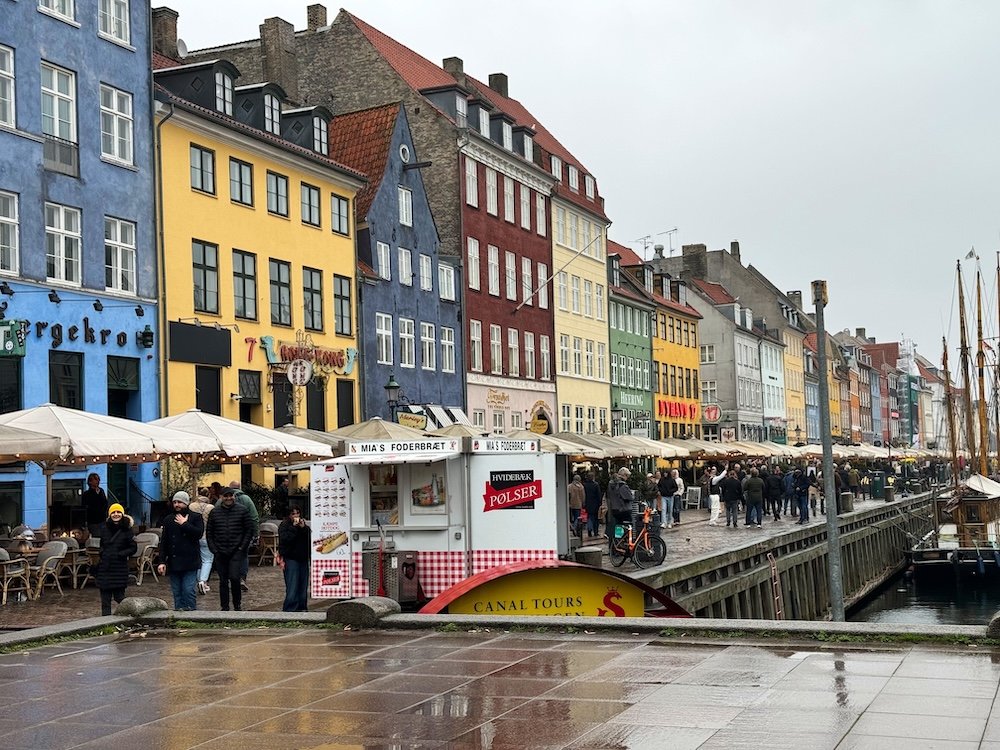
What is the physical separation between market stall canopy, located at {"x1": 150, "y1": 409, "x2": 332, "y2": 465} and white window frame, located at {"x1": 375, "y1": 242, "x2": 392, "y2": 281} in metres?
18.9

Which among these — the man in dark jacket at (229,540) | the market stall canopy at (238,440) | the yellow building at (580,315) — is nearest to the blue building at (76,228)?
the market stall canopy at (238,440)

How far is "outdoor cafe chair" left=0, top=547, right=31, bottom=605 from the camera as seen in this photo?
732 inches

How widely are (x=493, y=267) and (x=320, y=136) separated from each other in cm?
1322

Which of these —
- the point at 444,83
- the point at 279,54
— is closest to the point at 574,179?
the point at 444,83

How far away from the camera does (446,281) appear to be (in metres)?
46.8

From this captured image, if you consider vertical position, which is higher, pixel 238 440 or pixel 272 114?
pixel 272 114

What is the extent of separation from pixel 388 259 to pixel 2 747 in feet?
114

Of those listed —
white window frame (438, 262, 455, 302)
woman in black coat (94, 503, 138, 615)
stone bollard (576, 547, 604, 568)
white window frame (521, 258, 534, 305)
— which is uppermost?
white window frame (521, 258, 534, 305)

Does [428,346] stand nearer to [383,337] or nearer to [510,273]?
[383,337]

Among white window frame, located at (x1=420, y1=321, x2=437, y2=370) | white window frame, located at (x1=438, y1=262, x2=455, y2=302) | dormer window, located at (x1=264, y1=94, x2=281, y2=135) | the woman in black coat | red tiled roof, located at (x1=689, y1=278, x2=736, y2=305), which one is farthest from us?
red tiled roof, located at (x1=689, y1=278, x2=736, y2=305)

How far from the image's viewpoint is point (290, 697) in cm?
990

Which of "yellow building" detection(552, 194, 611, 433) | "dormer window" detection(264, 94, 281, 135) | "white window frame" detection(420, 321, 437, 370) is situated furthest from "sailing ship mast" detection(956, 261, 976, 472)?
"dormer window" detection(264, 94, 281, 135)

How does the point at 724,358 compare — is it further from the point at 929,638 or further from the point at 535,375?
the point at 929,638

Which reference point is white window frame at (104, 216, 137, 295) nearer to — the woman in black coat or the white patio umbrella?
the white patio umbrella
